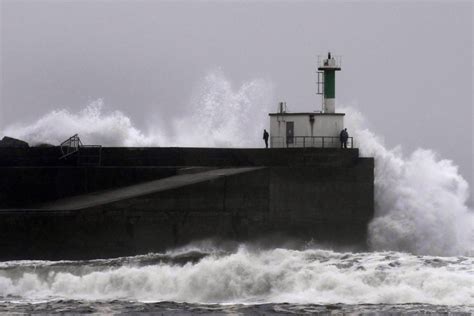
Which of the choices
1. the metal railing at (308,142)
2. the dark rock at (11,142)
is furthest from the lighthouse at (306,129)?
the dark rock at (11,142)

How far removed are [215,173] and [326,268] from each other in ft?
13.6

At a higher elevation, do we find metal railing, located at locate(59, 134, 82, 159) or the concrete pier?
metal railing, located at locate(59, 134, 82, 159)

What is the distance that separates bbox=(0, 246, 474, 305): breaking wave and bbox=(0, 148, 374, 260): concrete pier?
0.69 meters

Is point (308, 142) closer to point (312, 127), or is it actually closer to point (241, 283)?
point (312, 127)

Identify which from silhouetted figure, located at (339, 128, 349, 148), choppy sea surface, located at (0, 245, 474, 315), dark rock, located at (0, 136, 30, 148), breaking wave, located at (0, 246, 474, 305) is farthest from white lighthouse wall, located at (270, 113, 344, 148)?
dark rock, located at (0, 136, 30, 148)

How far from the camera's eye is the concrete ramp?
94.5 ft

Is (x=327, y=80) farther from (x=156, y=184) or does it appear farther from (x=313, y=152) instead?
(x=156, y=184)

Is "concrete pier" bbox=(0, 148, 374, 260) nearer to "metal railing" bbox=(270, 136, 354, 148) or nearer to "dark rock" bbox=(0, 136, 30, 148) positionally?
"dark rock" bbox=(0, 136, 30, 148)

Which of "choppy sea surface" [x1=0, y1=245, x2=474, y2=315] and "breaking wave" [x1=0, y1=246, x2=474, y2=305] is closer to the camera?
"choppy sea surface" [x1=0, y1=245, x2=474, y2=315]

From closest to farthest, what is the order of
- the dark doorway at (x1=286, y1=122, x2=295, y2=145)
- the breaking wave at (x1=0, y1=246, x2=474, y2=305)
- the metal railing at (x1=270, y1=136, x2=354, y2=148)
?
the breaking wave at (x1=0, y1=246, x2=474, y2=305) < the metal railing at (x1=270, y1=136, x2=354, y2=148) < the dark doorway at (x1=286, y1=122, x2=295, y2=145)

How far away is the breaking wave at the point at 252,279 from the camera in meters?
25.5

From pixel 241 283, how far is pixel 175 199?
3.03m

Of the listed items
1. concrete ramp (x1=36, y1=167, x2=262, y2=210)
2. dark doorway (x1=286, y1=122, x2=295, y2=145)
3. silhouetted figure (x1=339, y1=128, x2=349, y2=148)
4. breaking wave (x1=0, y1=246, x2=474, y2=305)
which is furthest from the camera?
dark doorway (x1=286, y1=122, x2=295, y2=145)

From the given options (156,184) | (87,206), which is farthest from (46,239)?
(156,184)
